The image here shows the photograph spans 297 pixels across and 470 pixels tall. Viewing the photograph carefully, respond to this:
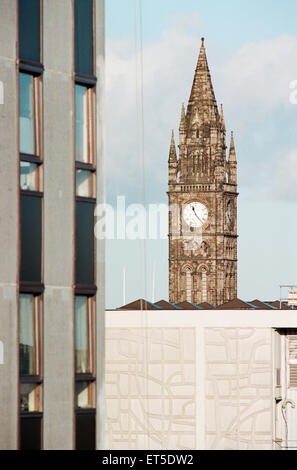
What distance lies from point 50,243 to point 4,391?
246cm

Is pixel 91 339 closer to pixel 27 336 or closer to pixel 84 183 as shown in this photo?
pixel 27 336

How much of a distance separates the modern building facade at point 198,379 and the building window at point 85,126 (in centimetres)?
3210

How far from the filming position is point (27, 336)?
62.4 ft

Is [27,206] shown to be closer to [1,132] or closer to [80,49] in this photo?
[1,132]

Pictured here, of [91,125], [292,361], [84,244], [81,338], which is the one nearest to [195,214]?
[292,361]

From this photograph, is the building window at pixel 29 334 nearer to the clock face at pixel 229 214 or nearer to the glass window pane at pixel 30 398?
the glass window pane at pixel 30 398

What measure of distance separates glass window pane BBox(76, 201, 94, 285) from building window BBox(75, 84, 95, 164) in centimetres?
83

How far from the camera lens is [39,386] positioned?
1916 centimetres

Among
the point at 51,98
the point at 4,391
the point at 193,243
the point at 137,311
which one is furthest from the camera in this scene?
the point at 193,243

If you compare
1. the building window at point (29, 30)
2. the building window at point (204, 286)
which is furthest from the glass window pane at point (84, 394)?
the building window at point (204, 286)

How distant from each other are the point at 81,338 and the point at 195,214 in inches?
5125
